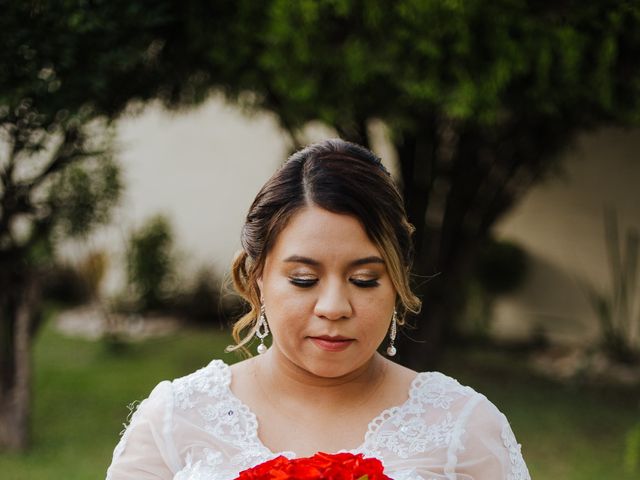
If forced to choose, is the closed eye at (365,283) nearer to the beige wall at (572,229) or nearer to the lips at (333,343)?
the lips at (333,343)

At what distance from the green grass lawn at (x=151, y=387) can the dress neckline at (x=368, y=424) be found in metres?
3.94

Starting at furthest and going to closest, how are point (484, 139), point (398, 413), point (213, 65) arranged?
point (484, 139)
point (213, 65)
point (398, 413)

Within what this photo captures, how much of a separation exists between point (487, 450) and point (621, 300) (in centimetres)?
677

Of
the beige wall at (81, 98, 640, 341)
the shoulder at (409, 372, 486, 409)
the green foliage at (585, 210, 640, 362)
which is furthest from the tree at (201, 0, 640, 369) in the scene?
the green foliage at (585, 210, 640, 362)

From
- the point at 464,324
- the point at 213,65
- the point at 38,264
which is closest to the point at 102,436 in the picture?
the point at 38,264

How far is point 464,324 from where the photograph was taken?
9562 millimetres

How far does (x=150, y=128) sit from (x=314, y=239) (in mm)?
9741

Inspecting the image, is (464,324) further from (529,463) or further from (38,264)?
(38,264)

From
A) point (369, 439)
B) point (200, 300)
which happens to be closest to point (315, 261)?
point (369, 439)

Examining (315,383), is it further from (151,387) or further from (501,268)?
(501,268)

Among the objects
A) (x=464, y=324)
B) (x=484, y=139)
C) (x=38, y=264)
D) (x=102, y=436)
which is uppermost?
(x=484, y=139)

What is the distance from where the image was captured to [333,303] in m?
2.01

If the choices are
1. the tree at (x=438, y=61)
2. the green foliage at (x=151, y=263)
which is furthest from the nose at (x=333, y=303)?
the green foliage at (x=151, y=263)

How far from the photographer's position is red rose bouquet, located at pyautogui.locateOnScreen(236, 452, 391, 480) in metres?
1.70
